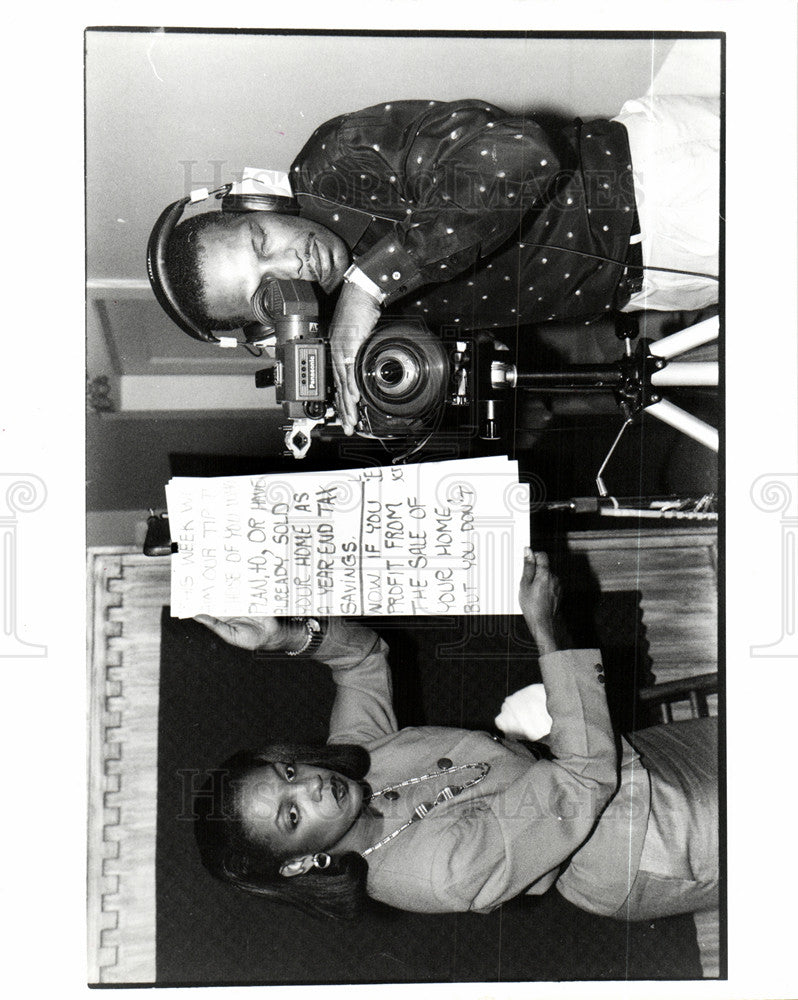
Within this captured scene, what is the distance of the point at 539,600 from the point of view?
1.16 meters

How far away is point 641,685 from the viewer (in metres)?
1.19

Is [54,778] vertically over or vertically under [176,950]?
over

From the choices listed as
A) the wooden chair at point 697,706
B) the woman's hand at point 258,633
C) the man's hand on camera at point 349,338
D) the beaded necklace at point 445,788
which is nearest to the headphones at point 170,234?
the man's hand on camera at point 349,338

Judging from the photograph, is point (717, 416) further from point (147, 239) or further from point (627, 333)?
point (147, 239)

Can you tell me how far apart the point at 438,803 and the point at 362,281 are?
0.77 meters

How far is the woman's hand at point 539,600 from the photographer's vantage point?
3.81ft

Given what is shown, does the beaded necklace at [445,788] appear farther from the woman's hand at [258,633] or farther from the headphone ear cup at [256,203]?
the headphone ear cup at [256,203]

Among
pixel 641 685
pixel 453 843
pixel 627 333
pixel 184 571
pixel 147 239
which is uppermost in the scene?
pixel 147 239

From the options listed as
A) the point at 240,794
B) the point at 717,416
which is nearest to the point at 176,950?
the point at 240,794

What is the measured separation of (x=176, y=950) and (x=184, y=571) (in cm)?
55

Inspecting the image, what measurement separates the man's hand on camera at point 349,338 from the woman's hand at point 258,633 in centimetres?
31

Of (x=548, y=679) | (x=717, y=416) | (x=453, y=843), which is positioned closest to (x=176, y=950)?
(x=453, y=843)

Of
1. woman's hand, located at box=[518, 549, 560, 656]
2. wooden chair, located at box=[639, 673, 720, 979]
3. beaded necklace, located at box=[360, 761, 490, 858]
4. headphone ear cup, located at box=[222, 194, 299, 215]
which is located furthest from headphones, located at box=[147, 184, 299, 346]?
wooden chair, located at box=[639, 673, 720, 979]

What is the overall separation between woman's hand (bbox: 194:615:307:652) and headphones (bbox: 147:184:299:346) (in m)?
0.41
